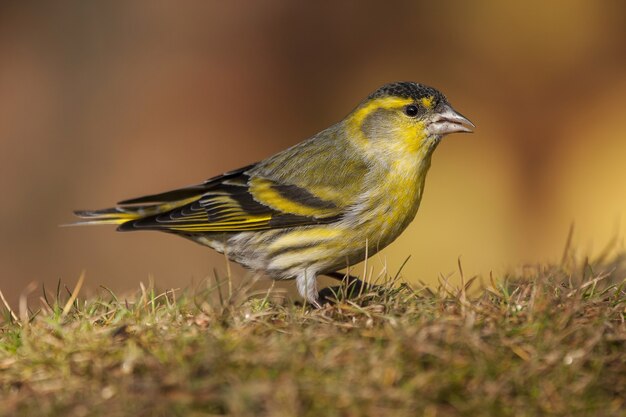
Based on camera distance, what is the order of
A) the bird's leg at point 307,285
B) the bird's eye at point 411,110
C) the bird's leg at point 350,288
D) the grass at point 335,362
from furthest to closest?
the bird's eye at point 411,110 < the bird's leg at point 307,285 < the bird's leg at point 350,288 < the grass at point 335,362

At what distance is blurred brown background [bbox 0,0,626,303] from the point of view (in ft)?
23.8

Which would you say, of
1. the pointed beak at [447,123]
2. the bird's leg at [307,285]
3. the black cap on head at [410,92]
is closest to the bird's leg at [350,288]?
the bird's leg at [307,285]

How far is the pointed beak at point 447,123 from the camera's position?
4617mm

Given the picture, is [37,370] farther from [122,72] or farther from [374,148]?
[122,72]

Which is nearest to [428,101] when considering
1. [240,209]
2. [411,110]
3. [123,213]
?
[411,110]

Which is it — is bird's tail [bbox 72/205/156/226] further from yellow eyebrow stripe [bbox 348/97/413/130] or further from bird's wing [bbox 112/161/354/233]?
yellow eyebrow stripe [bbox 348/97/413/130]

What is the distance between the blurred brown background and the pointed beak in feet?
7.94

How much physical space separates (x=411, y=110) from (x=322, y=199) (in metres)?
0.66

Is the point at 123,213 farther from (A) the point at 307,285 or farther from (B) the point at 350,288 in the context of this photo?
(B) the point at 350,288

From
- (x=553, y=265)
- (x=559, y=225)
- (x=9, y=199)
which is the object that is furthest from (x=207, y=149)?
(x=553, y=265)

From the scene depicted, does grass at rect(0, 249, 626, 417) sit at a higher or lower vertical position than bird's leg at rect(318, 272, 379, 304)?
higher

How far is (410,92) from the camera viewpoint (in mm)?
4785

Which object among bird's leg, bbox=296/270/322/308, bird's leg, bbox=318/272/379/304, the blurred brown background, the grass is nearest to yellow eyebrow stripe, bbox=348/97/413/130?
bird's leg, bbox=296/270/322/308

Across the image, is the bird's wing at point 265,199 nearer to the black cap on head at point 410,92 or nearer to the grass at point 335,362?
the black cap on head at point 410,92
